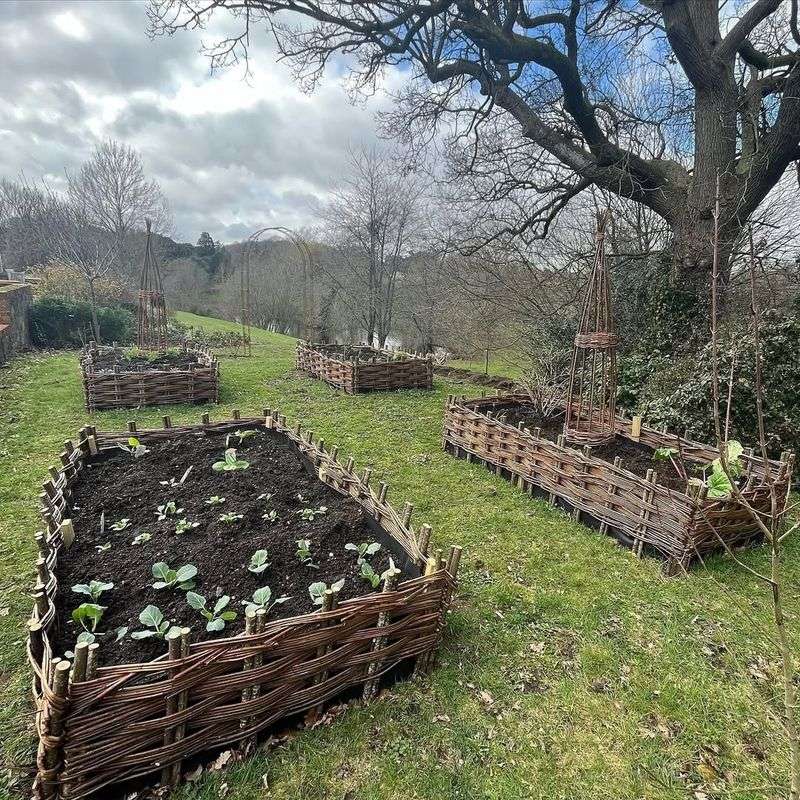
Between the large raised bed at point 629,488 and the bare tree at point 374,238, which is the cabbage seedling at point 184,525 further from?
the bare tree at point 374,238

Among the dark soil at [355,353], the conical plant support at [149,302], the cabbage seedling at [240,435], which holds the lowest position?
the cabbage seedling at [240,435]

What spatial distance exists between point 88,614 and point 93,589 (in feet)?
1.00

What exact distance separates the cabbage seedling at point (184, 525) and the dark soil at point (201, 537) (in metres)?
0.04

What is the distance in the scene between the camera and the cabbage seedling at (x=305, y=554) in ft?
9.24

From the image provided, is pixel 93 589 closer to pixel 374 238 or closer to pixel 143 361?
pixel 143 361

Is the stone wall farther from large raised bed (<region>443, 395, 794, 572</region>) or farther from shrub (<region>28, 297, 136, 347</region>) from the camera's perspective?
large raised bed (<region>443, 395, 794, 572</region>)

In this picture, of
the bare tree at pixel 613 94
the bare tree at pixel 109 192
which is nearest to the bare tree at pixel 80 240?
the bare tree at pixel 109 192

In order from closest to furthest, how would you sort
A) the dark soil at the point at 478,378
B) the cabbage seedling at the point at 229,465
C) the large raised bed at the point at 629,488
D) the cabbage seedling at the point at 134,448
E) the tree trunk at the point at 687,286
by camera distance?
the large raised bed at the point at 629,488
the cabbage seedling at the point at 229,465
the cabbage seedling at the point at 134,448
the tree trunk at the point at 687,286
the dark soil at the point at 478,378

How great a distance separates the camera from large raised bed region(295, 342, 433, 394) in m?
9.38

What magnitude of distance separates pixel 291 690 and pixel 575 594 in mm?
2162

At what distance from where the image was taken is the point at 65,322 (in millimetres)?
13781

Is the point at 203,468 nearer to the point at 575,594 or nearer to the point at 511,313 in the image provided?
the point at 575,594

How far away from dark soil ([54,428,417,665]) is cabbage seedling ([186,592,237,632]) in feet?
0.22

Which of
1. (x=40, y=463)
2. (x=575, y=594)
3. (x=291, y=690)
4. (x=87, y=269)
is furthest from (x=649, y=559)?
(x=87, y=269)
